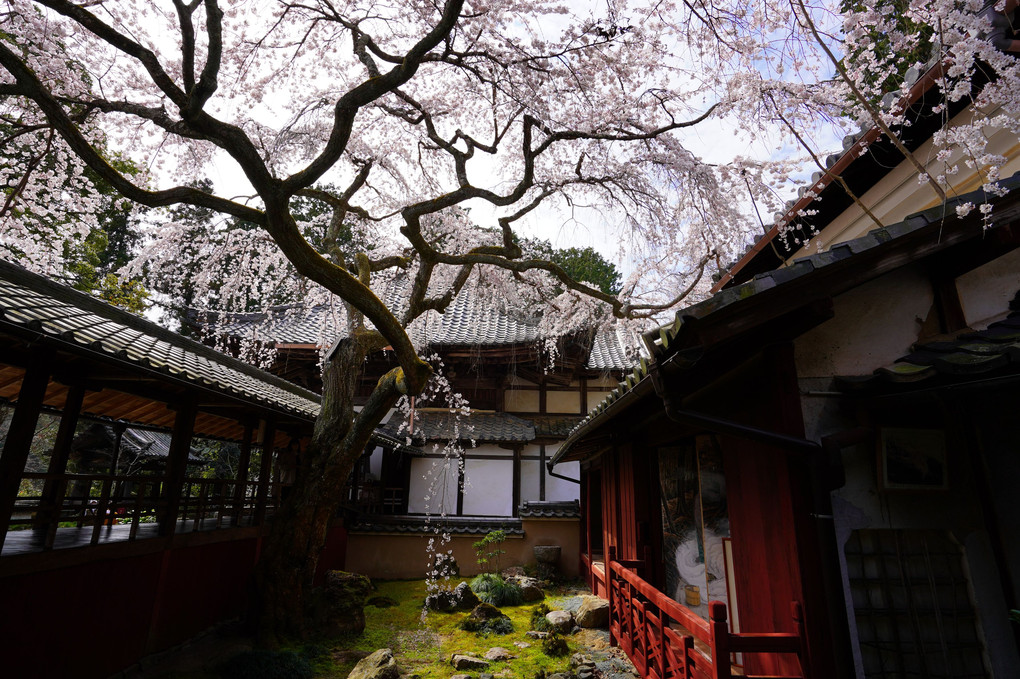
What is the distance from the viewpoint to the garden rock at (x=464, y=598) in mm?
9375

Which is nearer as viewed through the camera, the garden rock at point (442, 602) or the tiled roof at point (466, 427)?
the garden rock at point (442, 602)

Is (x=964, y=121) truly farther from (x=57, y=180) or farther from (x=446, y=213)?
(x=57, y=180)

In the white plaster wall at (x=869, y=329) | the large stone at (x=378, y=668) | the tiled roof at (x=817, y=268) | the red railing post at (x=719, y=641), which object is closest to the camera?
the tiled roof at (x=817, y=268)

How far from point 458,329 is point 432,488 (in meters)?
4.56

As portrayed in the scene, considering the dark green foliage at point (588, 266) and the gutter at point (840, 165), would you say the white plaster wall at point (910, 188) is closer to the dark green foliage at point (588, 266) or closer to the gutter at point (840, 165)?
the gutter at point (840, 165)

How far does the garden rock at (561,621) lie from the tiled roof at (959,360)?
6.36 metres

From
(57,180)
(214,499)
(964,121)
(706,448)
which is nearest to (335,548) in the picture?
(214,499)

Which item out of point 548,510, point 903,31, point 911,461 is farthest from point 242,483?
point 903,31

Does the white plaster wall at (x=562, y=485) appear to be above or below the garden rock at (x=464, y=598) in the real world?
above

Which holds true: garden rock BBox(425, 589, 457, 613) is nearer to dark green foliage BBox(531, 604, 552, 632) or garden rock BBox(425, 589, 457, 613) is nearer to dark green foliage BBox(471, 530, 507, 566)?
dark green foliage BBox(531, 604, 552, 632)

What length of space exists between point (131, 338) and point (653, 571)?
21.1ft

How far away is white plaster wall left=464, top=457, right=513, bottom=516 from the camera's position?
1355 centimetres

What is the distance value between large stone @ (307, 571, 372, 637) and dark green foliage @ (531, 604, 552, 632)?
8.84 feet

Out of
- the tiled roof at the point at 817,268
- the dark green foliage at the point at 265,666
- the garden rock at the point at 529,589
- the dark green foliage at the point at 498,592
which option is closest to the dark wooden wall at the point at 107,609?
the dark green foliage at the point at 265,666
